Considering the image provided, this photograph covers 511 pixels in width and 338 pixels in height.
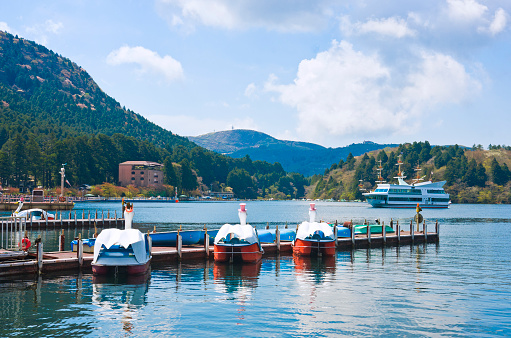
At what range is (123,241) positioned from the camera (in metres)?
33.5

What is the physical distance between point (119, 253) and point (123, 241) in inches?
41.0

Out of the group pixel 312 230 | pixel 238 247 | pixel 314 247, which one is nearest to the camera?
pixel 238 247

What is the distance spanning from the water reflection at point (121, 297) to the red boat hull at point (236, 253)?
22.1 ft

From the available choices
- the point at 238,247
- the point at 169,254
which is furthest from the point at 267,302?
the point at 169,254

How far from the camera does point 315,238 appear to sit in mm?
48094

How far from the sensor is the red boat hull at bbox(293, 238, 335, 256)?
156 feet

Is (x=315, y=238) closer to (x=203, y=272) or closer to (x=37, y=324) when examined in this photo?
(x=203, y=272)

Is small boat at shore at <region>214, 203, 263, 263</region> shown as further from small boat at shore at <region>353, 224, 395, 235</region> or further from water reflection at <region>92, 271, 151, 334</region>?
small boat at shore at <region>353, 224, 395, 235</region>

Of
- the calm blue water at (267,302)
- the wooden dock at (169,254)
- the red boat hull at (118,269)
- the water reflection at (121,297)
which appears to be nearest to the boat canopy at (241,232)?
the calm blue water at (267,302)

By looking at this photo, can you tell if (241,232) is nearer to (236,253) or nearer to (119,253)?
(236,253)

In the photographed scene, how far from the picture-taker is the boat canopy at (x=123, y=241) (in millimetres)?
Result: 33438

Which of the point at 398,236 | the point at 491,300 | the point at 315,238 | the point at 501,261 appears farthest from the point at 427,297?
the point at 398,236

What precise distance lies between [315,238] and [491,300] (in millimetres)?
20250

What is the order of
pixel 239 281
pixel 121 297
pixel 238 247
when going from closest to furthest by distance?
pixel 121 297 < pixel 239 281 < pixel 238 247
